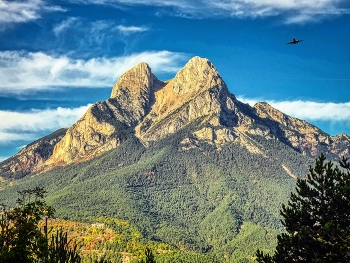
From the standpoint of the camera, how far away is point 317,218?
44.9 meters

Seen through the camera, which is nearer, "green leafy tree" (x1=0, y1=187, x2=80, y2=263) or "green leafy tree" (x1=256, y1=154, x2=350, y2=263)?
"green leafy tree" (x1=0, y1=187, x2=80, y2=263)

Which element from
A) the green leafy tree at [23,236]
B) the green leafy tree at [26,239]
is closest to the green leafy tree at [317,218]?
the green leafy tree at [26,239]

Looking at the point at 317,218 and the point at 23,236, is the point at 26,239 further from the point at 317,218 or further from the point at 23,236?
the point at 317,218

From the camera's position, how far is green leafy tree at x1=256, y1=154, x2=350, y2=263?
40.5 m

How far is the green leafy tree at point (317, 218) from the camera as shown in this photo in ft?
133

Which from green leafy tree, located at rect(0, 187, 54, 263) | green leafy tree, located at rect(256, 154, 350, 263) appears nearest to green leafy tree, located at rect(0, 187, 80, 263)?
green leafy tree, located at rect(0, 187, 54, 263)

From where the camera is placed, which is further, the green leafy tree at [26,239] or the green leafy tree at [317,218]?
the green leafy tree at [317,218]

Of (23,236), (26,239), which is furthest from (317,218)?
(23,236)

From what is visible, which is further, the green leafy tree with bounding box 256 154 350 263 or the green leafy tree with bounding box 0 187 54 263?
the green leafy tree with bounding box 256 154 350 263

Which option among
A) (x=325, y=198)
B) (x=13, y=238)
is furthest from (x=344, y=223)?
(x=13, y=238)

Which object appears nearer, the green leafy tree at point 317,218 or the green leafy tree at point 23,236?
the green leafy tree at point 23,236

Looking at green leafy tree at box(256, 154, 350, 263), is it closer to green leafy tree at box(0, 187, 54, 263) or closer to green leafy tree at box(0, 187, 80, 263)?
green leafy tree at box(0, 187, 80, 263)

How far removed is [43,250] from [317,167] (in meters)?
29.7

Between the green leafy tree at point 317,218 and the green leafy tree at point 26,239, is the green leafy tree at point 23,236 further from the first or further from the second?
the green leafy tree at point 317,218
